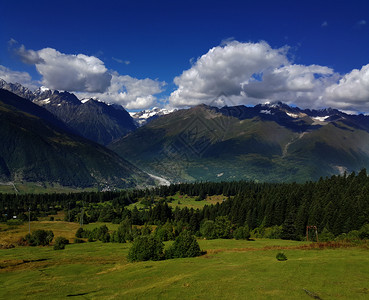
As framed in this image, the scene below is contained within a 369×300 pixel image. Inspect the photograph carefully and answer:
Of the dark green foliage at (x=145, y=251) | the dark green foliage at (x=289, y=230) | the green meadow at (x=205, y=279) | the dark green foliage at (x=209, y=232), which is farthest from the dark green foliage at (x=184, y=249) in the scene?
the dark green foliage at (x=289, y=230)

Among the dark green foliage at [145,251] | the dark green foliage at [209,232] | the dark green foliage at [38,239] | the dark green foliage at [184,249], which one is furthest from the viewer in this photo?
the dark green foliage at [209,232]

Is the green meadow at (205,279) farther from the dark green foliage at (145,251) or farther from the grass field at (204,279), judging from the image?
the dark green foliage at (145,251)

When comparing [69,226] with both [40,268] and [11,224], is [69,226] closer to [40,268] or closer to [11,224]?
[11,224]

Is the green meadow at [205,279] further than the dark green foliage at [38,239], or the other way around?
the dark green foliage at [38,239]

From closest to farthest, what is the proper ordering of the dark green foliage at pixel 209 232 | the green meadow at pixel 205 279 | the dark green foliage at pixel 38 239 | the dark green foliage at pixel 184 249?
the green meadow at pixel 205 279
the dark green foliage at pixel 184 249
the dark green foliage at pixel 38 239
the dark green foliage at pixel 209 232

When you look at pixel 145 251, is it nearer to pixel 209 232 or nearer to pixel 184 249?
pixel 184 249

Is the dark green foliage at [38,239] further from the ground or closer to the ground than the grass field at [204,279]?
closer to the ground

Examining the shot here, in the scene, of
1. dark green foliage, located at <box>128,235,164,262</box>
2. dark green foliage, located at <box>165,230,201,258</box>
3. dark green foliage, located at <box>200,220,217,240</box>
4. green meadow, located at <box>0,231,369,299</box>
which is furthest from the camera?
dark green foliage, located at <box>200,220,217,240</box>

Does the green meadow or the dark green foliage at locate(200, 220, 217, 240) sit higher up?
the green meadow

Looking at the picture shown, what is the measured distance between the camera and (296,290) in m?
38.0

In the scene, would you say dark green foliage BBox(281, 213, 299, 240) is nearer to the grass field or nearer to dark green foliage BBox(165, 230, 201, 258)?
the grass field

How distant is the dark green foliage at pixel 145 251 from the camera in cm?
7281

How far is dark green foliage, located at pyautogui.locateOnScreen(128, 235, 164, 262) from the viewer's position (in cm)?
7281

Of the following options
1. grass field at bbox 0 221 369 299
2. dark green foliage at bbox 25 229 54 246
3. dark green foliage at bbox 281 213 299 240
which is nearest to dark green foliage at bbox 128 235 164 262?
grass field at bbox 0 221 369 299
